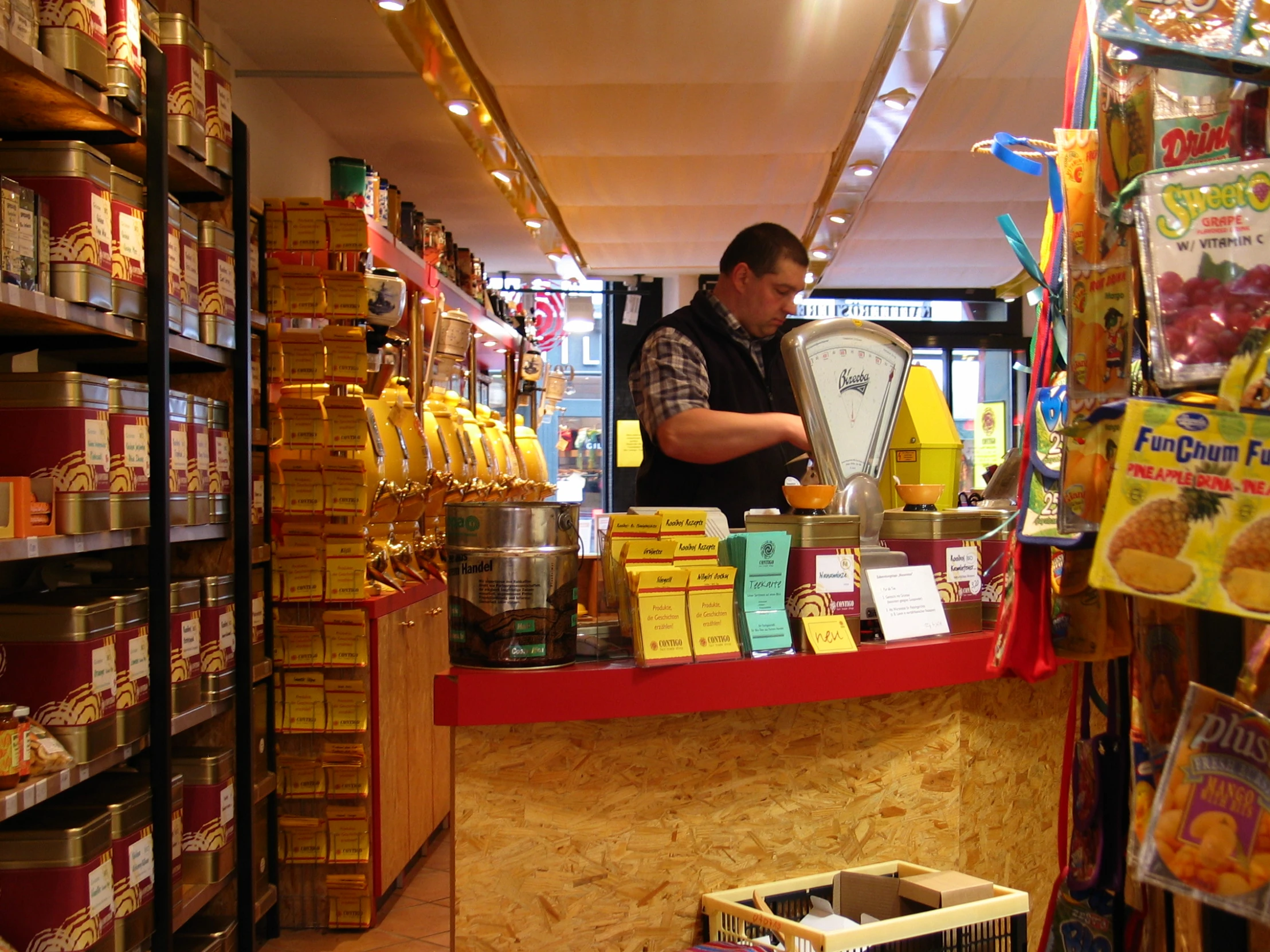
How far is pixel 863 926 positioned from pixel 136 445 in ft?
5.98

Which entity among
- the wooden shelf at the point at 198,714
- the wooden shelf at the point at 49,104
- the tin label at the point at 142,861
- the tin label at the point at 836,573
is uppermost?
the wooden shelf at the point at 49,104

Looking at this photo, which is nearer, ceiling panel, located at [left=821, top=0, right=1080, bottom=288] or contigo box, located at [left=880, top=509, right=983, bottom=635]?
contigo box, located at [left=880, top=509, right=983, bottom=635]

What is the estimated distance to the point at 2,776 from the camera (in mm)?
1987

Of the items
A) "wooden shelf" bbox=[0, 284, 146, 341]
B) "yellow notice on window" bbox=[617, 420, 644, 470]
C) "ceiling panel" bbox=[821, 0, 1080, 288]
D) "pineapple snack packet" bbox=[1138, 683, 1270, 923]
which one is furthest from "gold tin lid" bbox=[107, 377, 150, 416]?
"yellow notice on window" bbox=[617, 420, 644, 470]

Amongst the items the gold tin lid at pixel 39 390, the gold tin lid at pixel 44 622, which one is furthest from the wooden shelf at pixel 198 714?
the gold tin lid at pixel 39 390

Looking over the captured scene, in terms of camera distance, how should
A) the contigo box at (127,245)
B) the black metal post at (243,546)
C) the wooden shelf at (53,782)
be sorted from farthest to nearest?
the black metal post at (243,546) → the contigo box at (127,245) → the wooden shelf at (53,782)

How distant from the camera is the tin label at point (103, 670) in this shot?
2299 millimetres

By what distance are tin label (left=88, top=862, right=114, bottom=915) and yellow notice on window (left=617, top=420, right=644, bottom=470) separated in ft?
28.7

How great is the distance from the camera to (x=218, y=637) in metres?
3.03

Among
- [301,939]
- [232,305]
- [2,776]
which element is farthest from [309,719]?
[2,776]

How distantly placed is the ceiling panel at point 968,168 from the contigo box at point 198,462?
10.1ft

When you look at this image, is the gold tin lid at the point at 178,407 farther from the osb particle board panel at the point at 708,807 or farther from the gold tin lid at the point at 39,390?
the osb particle board panel at the point at 708,807

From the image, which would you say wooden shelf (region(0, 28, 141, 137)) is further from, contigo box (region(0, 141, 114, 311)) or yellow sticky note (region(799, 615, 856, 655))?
yellow sticky note (region(799, 615, 856, 655))

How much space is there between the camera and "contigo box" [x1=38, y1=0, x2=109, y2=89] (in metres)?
2.13
